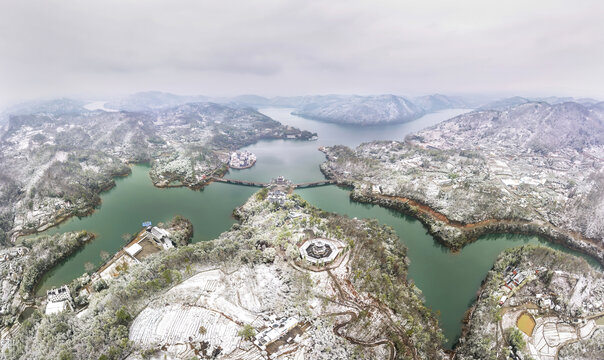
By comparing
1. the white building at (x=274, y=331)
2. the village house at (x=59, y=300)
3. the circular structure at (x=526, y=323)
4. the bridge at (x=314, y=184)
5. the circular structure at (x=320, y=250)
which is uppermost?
the bridge at (x=314, y=184)

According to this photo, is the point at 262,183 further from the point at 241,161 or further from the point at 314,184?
the point at 241,161

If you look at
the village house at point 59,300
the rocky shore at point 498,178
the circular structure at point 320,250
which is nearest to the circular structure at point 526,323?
the rocky shore at point 498,178

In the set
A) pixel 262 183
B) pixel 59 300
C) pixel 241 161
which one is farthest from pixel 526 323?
pixel 241 161

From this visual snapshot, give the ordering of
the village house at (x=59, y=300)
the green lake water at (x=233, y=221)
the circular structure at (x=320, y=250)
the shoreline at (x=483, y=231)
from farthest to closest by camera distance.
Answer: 1. the shoreline at (x=483, y=231)
2. the circular structure at (x=320, y=250)
3. the green lake water at (x=233, y=221)
4. the village house at (x=59, y=300)

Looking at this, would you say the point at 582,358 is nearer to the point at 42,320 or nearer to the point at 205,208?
the point at 42,320

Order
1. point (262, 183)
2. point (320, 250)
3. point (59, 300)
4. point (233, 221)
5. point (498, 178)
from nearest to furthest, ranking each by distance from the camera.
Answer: point (59, 300) → point (320, 250) → point (233, 221) → point (262, 183) → point (498, 178)

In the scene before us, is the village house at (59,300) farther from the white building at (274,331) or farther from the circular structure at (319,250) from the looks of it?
the circular structure at (319,250)

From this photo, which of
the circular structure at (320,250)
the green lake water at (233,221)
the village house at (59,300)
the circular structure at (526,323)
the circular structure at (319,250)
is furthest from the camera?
the circular structure at (319,250)
